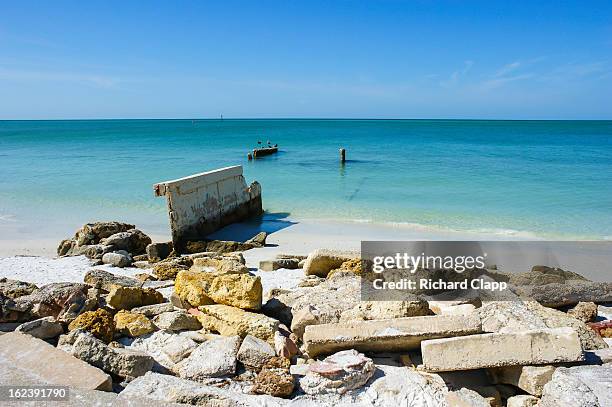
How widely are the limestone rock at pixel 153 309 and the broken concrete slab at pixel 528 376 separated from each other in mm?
3281

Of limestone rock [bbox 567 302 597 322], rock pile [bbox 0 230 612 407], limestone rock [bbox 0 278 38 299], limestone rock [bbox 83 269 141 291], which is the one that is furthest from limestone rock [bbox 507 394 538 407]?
limestone rock [bbox 0 278 38 299]

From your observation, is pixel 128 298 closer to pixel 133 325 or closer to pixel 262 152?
pixel 133 325

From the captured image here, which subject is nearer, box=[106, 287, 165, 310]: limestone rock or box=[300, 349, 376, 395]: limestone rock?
box=[300, 349, 376, 395]: limestone rock

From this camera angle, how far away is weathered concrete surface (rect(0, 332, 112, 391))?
3.39 m

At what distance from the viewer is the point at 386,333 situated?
3996 millimetres

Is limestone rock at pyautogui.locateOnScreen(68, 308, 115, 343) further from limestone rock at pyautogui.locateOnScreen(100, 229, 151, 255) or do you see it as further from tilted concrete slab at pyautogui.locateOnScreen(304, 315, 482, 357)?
limestone rock at pyautogui.locateOnScreen(100, 229, 151, 255)

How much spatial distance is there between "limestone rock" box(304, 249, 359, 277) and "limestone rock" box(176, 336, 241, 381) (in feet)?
9.96

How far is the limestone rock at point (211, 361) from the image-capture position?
380cm

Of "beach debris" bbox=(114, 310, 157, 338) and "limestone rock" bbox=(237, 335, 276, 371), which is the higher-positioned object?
"limestone rock" bbox=(237, 335, 276, 371)

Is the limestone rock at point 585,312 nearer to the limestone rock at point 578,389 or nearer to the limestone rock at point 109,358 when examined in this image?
the limestone rock at point 578,389

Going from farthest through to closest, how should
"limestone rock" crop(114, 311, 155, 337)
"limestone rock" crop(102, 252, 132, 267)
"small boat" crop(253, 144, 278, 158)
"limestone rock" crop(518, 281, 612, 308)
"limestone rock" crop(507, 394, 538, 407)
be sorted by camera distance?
"small boat" crop(253, 144, 278, 158)
"limestone rock" crop(102, 252, 132, 267)
"limestone rock" crop(518, 281, 612, 308)
"limestone rock" crop(114, 311, 155, 337)
"limestone rock" crop(507, 394, 538, 407)

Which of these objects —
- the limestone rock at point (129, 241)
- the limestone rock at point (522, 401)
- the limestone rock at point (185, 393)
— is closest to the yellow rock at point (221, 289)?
the limestone rock at point (185, 393)

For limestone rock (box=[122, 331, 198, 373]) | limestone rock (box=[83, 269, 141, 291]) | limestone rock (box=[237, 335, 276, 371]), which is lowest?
limestone rock (box=[83, 269, 141, 291])

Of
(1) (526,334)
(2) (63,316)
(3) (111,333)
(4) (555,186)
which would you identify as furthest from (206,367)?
(4) (555,186)
